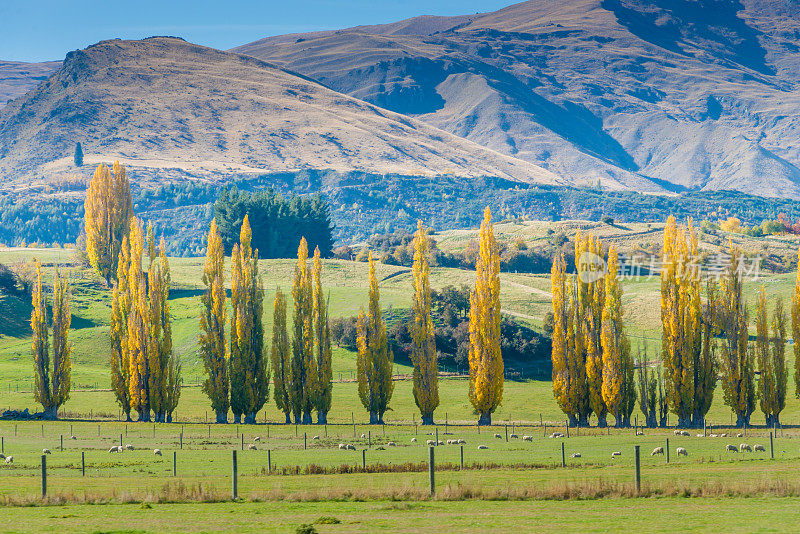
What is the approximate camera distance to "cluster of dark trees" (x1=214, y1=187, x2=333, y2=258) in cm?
18162

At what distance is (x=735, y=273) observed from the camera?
249ft

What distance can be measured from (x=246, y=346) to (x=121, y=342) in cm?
1025

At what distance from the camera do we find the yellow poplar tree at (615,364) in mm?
72125

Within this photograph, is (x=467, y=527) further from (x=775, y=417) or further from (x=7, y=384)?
(x=7, y=384)

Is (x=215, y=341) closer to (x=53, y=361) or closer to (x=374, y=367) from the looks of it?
(x=374, y=367)

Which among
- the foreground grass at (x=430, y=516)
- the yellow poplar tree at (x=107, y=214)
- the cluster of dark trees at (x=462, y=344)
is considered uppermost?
the yellow poplar tree at (x=107, y=214)

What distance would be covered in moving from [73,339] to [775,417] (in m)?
79.5

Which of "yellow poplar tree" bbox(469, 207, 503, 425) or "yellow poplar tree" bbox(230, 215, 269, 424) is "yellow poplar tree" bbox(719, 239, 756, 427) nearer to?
"yellow poplar tree" bbox(469, 207, 503, 425)

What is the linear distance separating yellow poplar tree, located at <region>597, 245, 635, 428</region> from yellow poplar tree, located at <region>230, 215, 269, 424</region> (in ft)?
88.8

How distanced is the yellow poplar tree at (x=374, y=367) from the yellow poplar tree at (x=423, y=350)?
2.22 meters

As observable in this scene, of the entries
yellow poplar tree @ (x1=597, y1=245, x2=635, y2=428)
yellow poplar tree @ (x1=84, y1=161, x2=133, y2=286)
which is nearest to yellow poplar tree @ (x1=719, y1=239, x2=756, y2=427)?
yellow poplar tree @ (x1=597, y1=245, x2=635, y2=428)

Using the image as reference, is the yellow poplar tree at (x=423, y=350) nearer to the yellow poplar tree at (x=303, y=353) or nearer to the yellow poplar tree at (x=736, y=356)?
the yellow poplar tree at (x=303, y=353)

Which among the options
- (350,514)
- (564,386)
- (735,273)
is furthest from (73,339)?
(350,514)

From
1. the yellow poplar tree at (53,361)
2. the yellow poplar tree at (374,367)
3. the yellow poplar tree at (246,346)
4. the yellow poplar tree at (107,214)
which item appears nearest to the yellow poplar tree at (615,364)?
the yellow poplar tree at (374,367)
